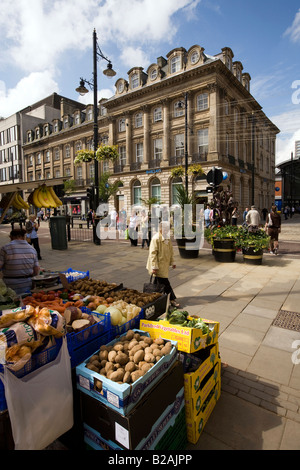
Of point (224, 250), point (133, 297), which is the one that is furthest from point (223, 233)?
point (133, 297)

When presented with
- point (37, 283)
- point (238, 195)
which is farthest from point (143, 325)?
Result: point (238, 195)

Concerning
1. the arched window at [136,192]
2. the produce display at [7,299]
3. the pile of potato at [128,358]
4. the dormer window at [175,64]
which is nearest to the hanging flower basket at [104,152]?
the produce display at [7,299]

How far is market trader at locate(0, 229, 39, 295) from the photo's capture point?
4.24 m

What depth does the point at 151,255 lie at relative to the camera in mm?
5039

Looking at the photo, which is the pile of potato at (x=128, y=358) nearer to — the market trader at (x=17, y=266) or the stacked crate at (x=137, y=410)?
the stacked crate at (x=137, y=410)

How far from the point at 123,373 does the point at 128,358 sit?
8.0 inches

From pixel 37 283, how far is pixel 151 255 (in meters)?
2.08

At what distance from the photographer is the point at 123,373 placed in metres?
1.91

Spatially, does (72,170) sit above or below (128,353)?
above

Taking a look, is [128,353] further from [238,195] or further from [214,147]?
[238,195]

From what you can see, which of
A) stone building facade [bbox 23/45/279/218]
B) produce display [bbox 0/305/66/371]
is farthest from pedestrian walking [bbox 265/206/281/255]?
stone building facade [bbox 23/45/279/218]

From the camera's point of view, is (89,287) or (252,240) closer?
(89,287)

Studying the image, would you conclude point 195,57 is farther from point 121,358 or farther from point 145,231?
point 121,358

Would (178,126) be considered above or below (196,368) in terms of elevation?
above
